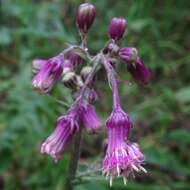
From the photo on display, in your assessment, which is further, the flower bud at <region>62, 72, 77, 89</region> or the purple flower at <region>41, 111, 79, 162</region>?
the flower bud at <region>62, 72, 77, 89</region>

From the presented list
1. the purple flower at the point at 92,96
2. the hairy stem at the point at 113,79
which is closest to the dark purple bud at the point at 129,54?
the hairy stem at the point at 113,79

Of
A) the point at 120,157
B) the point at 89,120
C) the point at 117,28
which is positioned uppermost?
the point at 117,28

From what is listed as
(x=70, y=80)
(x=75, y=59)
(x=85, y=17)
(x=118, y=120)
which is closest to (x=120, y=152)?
(x=118, y=120)

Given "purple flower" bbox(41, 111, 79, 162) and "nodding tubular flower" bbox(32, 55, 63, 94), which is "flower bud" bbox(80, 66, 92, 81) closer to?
"nodding tubular flower" bbox(32, 55, 63, 94)

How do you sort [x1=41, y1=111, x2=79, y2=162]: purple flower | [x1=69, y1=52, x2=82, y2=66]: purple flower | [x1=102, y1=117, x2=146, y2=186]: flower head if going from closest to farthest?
[x1=102, y1=117, x2=146, y2=186]: flower head
[x1=41, y1=111, x2=79, y2=162]: purple flower
[x1=69, y1=52, x2=82, y2=66]: purple flower

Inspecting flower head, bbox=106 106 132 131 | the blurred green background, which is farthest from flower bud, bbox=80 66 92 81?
the blurred green background

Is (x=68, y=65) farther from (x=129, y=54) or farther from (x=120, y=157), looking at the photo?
(x=120, y=157)

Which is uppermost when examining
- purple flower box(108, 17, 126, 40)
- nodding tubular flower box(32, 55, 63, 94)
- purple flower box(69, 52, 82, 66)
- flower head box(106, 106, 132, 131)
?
purple flower box(108, 17, 126, 40)
